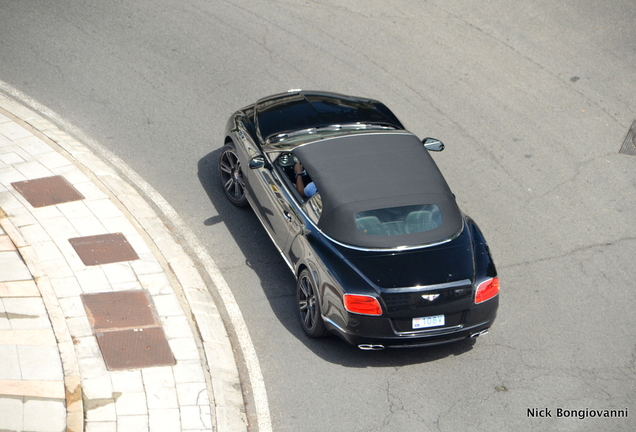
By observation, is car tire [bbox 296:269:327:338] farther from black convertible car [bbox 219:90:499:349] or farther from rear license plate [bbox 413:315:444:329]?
rear license plate [bbox 413:315:444:329]

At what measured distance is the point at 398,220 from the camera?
7.87m

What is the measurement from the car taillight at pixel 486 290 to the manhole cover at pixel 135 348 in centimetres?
312

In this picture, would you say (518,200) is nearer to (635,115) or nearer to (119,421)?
(635,115)


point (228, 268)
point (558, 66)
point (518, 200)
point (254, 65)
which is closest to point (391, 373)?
point (228, 268)

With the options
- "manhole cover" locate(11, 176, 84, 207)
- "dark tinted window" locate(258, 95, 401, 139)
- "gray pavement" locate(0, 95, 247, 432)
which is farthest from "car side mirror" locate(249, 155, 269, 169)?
"manhole cover" locate(11, 176, 84, 207)

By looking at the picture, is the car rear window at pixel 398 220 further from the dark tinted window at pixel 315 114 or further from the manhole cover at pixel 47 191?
the manhole cover at pixel 47 191

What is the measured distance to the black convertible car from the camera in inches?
289

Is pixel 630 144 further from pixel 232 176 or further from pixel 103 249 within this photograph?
pixel 103 249

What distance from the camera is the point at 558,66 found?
13.0 metres

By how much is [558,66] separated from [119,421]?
9.78 metres

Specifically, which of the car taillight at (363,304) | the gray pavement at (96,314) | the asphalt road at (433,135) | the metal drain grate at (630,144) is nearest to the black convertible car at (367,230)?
the car taillight at (363,304)

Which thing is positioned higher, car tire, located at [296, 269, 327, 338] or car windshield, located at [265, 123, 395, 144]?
car windshield, located at [265, 123, 395, 144]

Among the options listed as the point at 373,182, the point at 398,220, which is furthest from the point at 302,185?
the point at 398,220

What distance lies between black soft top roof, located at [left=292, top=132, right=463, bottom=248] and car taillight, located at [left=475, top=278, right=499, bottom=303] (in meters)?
0.67
